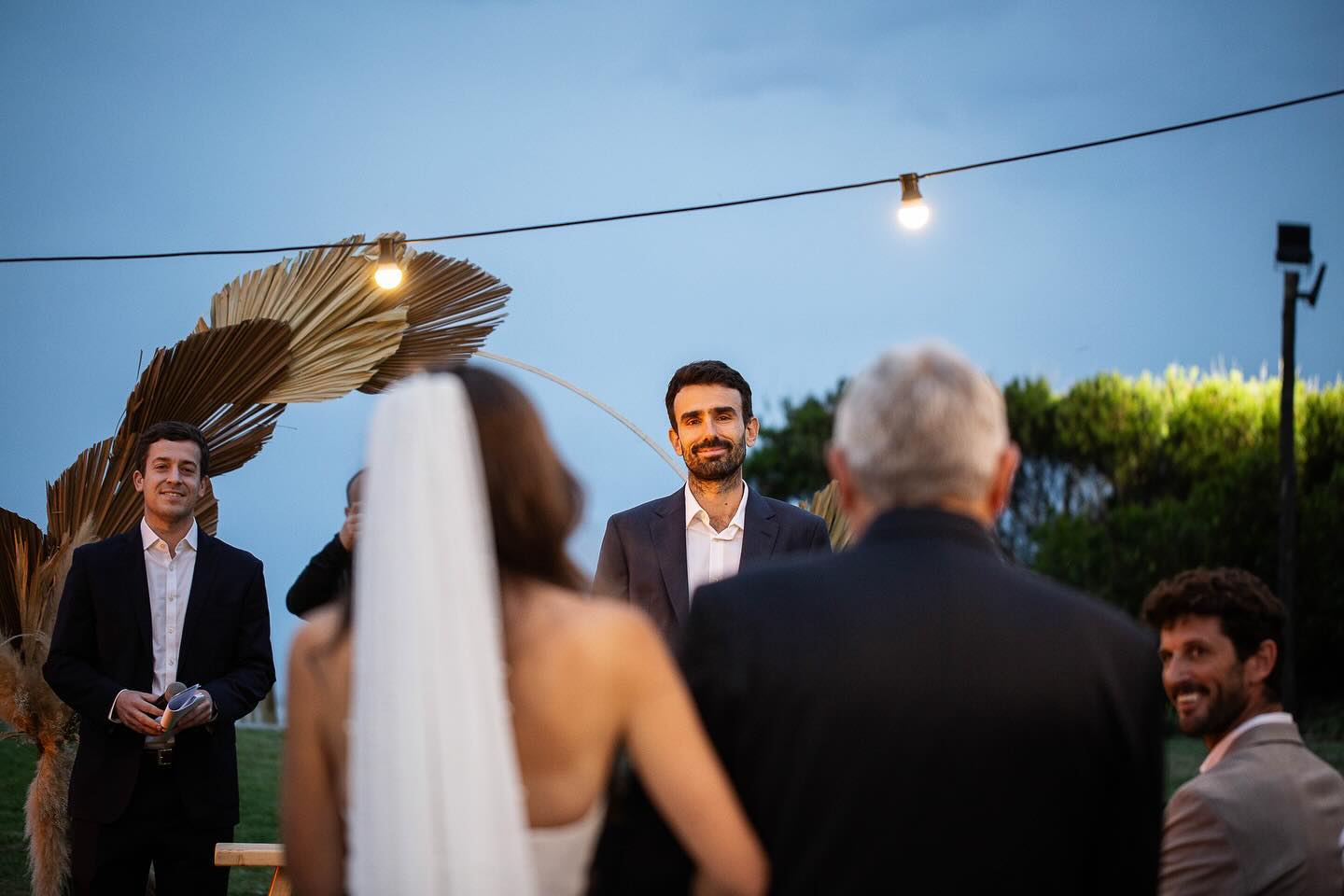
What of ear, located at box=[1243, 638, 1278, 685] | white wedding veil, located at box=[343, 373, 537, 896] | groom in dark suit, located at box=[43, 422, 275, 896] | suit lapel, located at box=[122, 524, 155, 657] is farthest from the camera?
suit lapel, located at box=[122, 524, 155, 657]

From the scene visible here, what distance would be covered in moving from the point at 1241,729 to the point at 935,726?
5.00 feet

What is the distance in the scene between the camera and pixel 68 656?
14.3 feet

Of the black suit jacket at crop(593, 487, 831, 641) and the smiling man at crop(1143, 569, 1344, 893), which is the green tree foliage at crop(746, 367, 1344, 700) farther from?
the smiling man at crop(1143, 569, 1344, 893)

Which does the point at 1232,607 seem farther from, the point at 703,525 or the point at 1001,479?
the point at 703,525

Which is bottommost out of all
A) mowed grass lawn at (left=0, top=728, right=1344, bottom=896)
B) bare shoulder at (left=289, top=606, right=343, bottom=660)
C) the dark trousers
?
mowed grass lawn at (left=0, top=728, right=1344, bottom=896)

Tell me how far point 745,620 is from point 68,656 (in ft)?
11.1

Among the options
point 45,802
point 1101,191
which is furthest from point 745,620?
point 1101,191

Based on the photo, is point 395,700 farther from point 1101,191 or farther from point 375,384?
point 1101,191

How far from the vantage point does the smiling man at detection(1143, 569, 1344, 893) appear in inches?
104

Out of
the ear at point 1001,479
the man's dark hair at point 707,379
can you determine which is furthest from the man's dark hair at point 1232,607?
the man's dark hair at point 707,379

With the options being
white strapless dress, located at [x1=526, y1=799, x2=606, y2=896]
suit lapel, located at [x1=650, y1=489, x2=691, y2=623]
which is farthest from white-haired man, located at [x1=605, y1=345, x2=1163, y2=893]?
suit lapel, located at [x1=650, y1=489, x2=691, y2=623]

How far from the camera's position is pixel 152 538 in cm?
451

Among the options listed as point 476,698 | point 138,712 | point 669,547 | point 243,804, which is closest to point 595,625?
point 476,698

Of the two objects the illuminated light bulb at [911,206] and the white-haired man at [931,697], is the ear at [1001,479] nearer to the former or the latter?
the white-haired man at [931,697]
